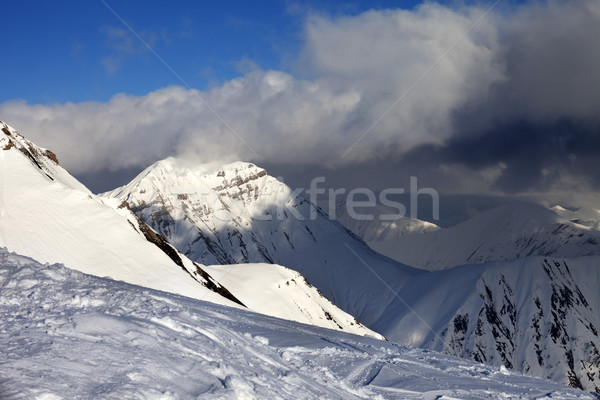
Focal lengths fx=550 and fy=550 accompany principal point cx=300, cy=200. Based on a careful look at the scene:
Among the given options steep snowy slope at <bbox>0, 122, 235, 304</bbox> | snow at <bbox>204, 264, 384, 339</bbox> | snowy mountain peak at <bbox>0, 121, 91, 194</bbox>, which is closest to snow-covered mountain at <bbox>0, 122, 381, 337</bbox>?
steep snowy slope at <bbox>0, 122, 235, 304</bbox>

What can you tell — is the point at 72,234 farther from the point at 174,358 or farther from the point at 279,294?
the point at 279,294

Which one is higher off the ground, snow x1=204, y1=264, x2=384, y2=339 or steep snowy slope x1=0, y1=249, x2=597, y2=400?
snow x1=204, y1=264, x2=384, y2=339

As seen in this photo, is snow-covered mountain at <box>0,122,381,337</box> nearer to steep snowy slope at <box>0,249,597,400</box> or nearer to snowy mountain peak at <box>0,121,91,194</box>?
snowy mountain peak at <box>0,121,91,194</box>

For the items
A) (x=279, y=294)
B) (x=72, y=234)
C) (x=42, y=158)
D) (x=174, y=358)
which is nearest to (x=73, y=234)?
(x=72, y=234)

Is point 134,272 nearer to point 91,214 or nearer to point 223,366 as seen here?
point 91,214

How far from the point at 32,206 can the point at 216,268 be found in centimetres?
6205

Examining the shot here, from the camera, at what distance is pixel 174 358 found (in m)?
10.9

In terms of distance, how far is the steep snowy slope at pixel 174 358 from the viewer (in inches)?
360

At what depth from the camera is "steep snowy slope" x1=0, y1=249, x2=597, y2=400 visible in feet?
30.0

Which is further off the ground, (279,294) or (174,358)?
(279,294)

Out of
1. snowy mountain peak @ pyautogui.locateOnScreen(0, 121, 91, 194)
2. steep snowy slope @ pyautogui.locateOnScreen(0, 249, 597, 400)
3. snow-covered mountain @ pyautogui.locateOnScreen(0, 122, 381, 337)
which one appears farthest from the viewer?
snowy mountain peak @ pyautogui.locateOnScreen(0, 121, 91, 194)

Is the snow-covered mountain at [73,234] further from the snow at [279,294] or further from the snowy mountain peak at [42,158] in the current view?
the snow at [279,294]

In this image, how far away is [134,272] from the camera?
2110 inches

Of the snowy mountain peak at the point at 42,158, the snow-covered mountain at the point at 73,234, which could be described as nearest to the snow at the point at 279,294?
the snowy mountain peak at the point at 42,158
